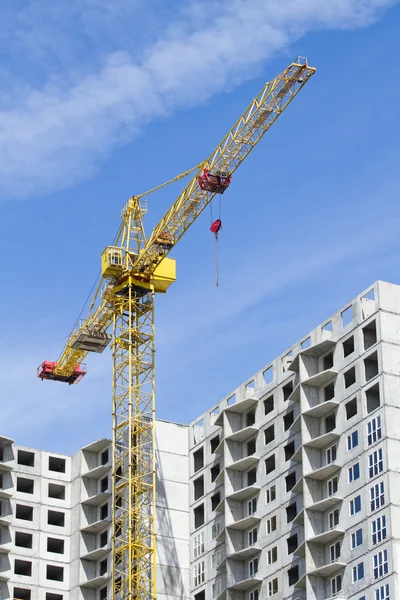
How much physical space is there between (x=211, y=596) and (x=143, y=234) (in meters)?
32.4

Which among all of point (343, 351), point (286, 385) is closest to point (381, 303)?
point (343, 351)

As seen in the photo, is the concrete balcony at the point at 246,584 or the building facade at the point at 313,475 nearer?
the building facade at the point at 313,475

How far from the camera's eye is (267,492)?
125938mm

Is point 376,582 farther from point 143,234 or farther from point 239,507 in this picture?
point 143,234

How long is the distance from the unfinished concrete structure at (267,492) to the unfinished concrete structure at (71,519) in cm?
13

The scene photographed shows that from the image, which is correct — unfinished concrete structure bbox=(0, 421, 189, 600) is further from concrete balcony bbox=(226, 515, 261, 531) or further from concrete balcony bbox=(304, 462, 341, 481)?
concrete balcony bbox=(304, 462, 341, 481)

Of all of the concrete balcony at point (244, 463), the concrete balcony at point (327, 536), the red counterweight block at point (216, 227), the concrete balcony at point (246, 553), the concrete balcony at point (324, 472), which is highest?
the red counterweight block at point (216, 227)

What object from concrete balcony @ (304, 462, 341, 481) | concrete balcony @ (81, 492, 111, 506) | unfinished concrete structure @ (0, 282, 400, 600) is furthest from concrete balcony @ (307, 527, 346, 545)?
concrete balcony @ (81, 492, 111, 506)

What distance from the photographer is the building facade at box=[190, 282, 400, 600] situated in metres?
112

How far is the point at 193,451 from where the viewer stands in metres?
140

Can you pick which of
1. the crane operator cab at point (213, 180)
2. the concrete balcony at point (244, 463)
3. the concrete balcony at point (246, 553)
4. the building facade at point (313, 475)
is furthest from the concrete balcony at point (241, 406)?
the crane operator cab at point (213, 180)

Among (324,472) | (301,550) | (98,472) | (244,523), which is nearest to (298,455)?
(324,472)

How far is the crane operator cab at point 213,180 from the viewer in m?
131

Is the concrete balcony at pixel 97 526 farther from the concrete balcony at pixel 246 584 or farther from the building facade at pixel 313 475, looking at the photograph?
the concrete balcony at pixel 246 584
